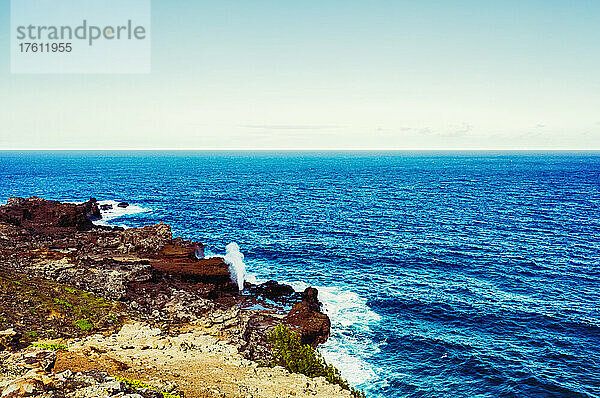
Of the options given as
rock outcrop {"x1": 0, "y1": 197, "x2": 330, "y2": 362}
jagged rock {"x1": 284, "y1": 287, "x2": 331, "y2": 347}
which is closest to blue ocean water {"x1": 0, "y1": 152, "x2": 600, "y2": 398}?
jagged rock {"x1": 284, "y1": 287, "x2": 331, "y2": 347}

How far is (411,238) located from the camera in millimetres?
72500

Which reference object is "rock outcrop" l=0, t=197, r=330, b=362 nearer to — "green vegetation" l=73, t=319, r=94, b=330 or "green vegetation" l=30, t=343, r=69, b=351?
"green vegetation" l=73, t=319, r=94, b=330

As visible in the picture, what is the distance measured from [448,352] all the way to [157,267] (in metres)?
32.7

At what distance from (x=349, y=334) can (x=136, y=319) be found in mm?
19553

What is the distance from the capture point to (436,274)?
2135 inches

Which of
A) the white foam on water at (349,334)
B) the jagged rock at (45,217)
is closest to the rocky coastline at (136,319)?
the white foam on water at (349,334)

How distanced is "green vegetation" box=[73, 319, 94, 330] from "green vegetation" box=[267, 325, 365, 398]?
14.8 meters

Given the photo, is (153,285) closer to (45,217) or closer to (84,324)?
(84,324)

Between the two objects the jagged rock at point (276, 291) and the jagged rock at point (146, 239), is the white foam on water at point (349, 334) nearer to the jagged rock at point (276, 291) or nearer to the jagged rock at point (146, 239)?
the jagged rock at point (276, 291)

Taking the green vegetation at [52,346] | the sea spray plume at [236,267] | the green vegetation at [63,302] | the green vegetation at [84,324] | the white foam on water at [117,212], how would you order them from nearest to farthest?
the green vegetation at [52,346] < the green vegetation at [84,324] < the green vegetation at [63,302] < the sea spray plume at [236,267] < the white foam on water at [117,212]

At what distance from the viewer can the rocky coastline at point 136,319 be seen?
24.6 meters

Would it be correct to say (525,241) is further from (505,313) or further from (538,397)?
(538,397)

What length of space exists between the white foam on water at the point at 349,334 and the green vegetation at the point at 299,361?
249 cm

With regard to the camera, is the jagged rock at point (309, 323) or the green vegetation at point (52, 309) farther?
the jagged rock at point (309, 323)
